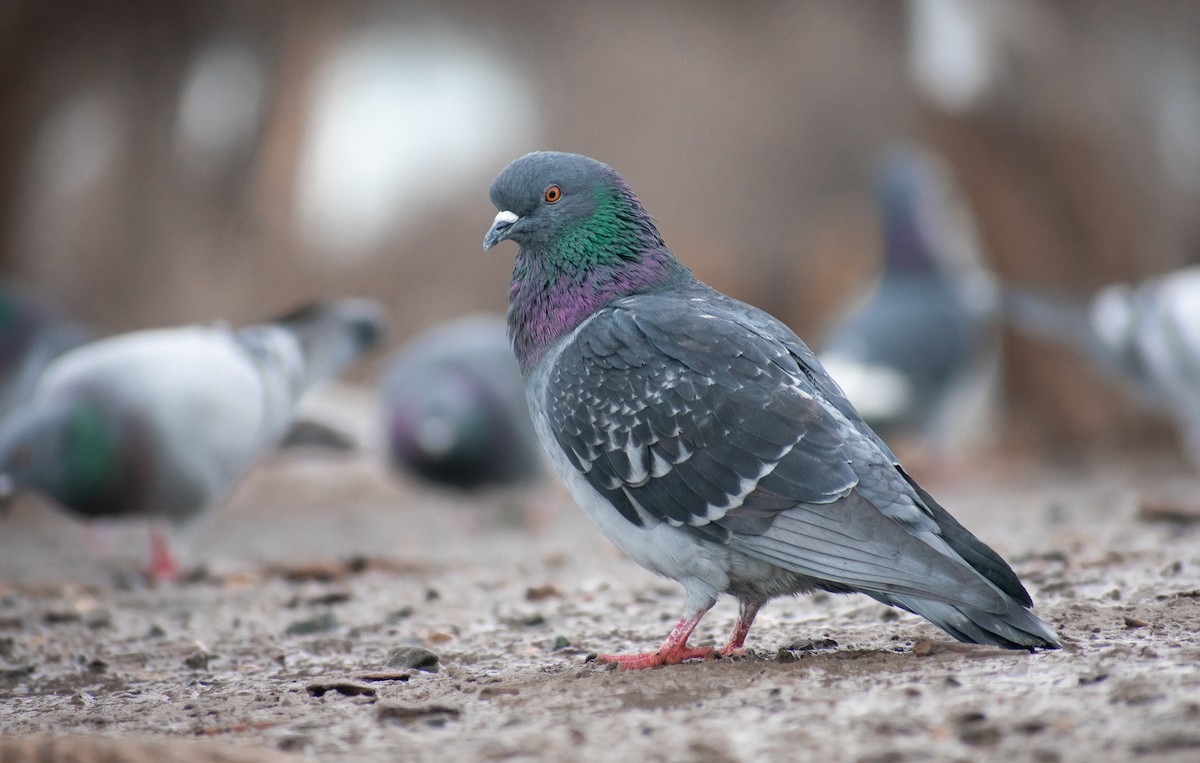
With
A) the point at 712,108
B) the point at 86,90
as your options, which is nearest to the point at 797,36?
the point at 712,108

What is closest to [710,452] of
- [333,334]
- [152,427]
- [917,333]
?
[152,427]

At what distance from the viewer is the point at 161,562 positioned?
649 centimetres

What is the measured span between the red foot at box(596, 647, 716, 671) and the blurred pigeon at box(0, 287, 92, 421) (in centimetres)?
628

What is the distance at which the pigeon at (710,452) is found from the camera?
323 cm

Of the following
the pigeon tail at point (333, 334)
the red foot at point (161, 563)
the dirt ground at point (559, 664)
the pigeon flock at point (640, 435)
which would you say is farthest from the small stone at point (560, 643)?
the pigeon tail at point (333, 334)

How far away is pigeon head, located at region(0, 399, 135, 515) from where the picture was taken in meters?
6.18

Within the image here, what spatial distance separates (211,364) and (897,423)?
4.97 metres

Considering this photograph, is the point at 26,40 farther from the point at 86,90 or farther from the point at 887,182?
the point at 887,182

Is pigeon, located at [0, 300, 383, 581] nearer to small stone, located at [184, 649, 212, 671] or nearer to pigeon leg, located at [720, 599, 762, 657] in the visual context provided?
small stone, located at [184, 649, 212, 671]

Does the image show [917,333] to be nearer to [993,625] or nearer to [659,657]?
[659,657]

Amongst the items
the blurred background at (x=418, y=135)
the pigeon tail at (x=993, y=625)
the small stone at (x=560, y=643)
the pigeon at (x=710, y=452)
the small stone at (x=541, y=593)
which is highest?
the blurred background at (x=418, y=135)

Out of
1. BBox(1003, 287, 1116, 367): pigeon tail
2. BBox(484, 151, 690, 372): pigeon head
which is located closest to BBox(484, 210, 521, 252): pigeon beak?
BBox(484, 151, 690, 372): pigeon head

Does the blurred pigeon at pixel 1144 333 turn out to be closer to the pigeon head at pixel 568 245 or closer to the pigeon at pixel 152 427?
the pigeon head at pixel 568 245

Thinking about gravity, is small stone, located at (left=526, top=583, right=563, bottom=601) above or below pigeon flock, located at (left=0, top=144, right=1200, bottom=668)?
below
